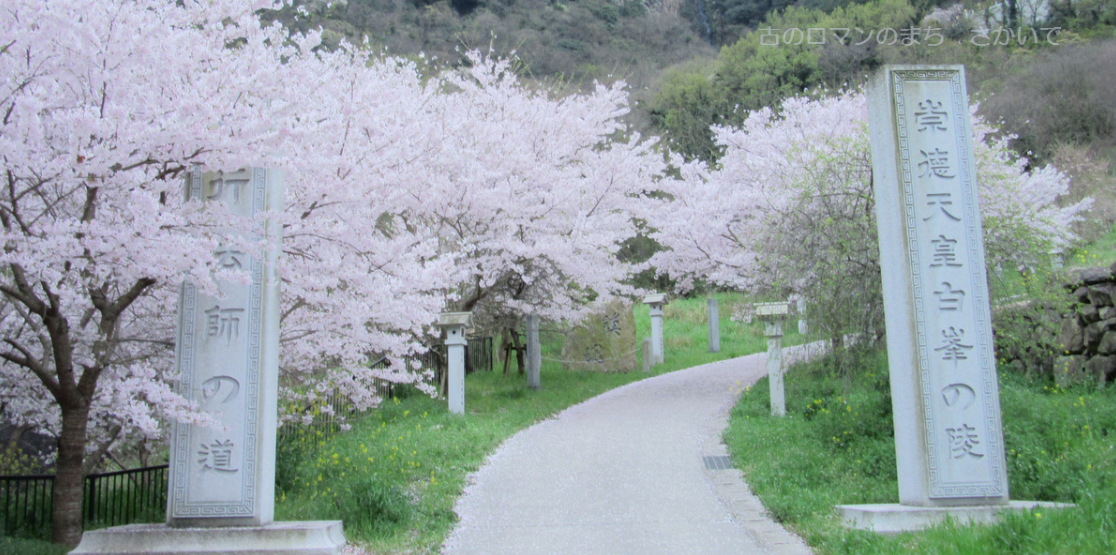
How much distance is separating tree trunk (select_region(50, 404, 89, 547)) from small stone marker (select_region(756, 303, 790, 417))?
25.8ft

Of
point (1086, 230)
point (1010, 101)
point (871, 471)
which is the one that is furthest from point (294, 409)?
point (1010, 101)

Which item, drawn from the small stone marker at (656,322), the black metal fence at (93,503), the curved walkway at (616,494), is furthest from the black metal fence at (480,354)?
the black metal fence at (93,503)

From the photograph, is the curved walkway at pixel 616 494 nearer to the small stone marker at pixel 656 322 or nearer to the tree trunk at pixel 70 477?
the tree trunk at pixel 70 477

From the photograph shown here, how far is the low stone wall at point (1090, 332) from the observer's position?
866 cm

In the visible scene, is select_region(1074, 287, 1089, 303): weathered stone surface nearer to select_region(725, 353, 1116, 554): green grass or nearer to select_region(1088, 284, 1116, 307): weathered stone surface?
select_region(1088, 284, 1116, 307): weathered stone surface

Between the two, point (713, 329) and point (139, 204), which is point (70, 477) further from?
point (713, 329)

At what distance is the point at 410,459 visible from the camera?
8.11 meters

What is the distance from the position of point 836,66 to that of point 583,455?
24.8m

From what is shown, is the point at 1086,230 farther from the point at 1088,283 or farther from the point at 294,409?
the point at 294,409

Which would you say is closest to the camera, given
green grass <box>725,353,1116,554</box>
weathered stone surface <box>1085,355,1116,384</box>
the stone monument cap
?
green grass <box>725,353,1116,554</box>

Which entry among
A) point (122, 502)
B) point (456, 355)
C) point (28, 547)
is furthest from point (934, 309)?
point (122, 502)

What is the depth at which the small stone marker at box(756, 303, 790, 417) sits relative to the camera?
34.0 ft

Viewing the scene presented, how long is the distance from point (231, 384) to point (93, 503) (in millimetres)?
2732

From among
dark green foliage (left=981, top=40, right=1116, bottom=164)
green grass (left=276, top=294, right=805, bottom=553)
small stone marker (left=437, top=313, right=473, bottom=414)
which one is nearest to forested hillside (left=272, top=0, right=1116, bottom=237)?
dark green foliage (left=981, top=40, right=1116, bottom=164)
